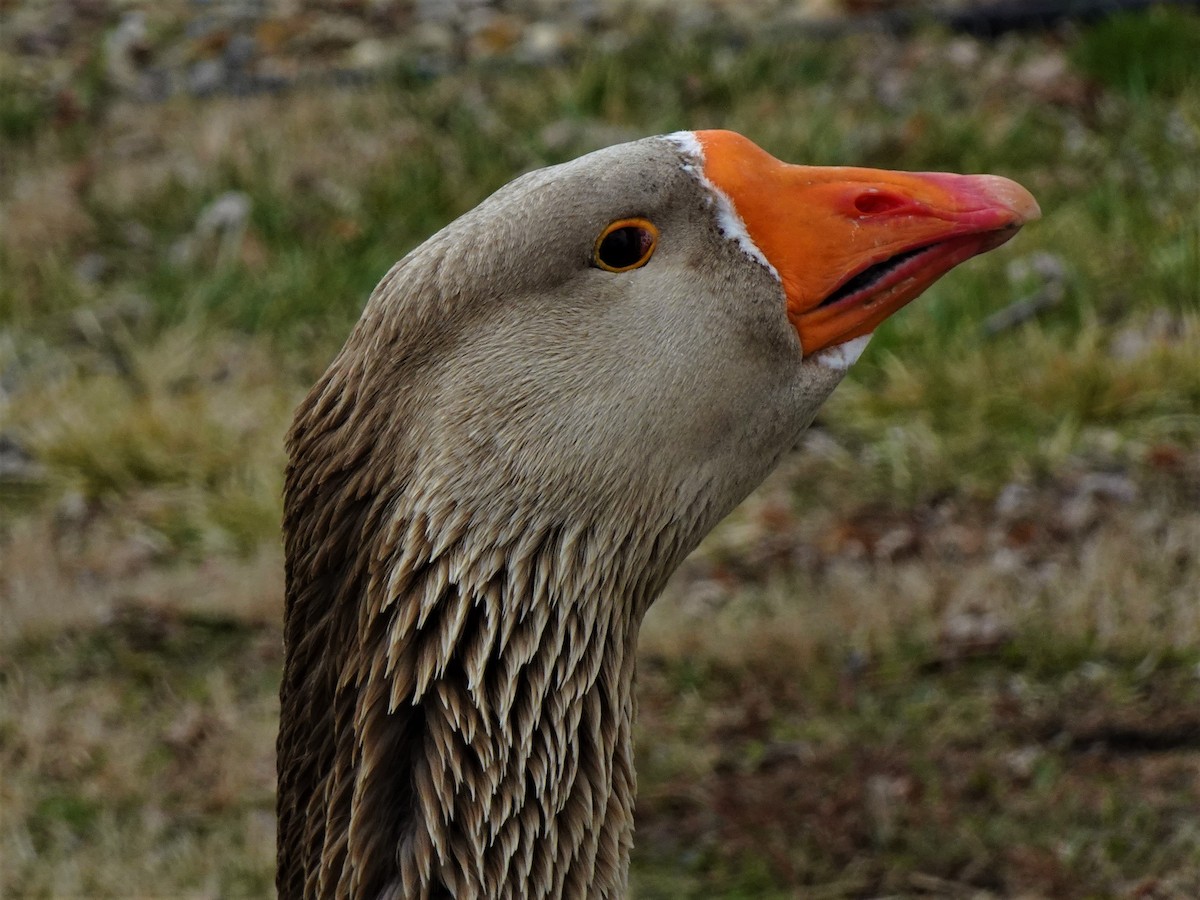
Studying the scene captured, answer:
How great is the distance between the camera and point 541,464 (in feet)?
8.80

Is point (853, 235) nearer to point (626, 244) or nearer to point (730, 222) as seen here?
point (730, 222)

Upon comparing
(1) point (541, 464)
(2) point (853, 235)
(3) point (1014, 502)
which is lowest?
(3) point (1014, 502)

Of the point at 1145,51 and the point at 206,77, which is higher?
the point at 1145,51

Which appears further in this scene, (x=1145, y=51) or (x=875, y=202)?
(x=1145, y=51)

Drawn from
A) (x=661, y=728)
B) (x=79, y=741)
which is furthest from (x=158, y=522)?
(x=661, y=728)

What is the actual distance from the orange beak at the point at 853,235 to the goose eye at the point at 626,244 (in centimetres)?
16

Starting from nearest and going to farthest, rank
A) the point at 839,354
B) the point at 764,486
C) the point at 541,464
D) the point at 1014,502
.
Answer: the point at 541,464
the point at 839,354
the point at 1014,502
the point at 764,486

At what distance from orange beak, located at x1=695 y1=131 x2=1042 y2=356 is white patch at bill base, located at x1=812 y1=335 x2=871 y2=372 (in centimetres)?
2

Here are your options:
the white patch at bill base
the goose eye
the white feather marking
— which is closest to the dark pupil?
the goose eye

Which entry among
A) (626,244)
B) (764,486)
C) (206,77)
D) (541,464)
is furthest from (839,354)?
(206,77)

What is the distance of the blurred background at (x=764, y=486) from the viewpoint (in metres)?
4.39

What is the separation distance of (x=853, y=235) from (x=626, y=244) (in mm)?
398

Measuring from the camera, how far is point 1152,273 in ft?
20.9

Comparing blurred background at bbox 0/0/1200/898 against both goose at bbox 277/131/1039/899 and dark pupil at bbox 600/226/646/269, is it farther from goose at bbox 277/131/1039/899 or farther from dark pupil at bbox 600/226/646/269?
dark pupil at bbox 600/226/646/269
